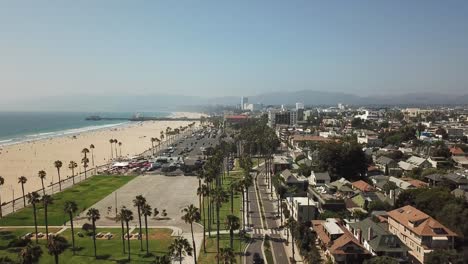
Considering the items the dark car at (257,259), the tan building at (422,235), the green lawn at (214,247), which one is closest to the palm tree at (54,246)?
the green lawn at (214,247)

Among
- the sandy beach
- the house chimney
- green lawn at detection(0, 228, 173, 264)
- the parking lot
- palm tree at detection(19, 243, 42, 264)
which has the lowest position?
the parking lot

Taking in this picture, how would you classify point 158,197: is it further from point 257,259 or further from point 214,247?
point 257,259

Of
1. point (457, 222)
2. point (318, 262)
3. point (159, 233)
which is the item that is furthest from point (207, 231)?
point (457, 222)

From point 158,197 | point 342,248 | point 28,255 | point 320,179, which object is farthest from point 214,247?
point 320,179

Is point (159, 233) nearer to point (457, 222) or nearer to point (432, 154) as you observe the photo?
point (457, 222)

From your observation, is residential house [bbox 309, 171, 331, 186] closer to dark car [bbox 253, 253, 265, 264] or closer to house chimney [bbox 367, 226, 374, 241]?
house chimney [bbox 367, 226, 374, 241]

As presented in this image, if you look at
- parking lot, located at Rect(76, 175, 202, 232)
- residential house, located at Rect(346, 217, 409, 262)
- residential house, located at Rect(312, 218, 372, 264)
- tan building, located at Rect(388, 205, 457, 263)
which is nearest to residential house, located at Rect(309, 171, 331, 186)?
parking lot, located at Rect(76, 175, 202, 232)

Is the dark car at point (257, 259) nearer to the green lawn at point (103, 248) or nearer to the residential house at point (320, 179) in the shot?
the green lawn at point (103, 248)
